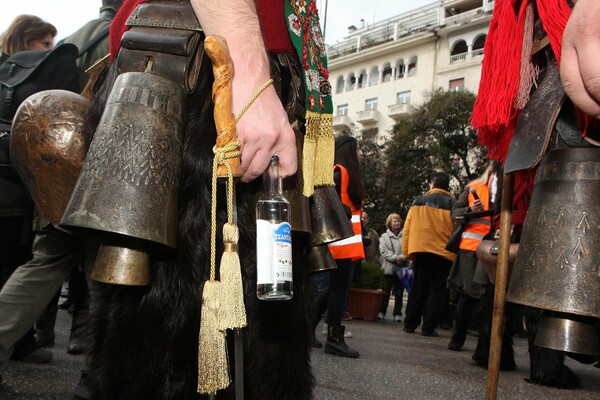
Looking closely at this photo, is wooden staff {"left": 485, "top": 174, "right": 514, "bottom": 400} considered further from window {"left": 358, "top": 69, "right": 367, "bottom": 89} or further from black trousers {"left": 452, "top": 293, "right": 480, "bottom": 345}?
window {"left": 358, "top": 69, "right": 367, "bottom": 89}

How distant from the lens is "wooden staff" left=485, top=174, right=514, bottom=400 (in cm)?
168

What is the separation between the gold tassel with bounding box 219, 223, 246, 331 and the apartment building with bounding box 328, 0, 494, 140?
→ 107ft

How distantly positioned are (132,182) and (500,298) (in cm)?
126

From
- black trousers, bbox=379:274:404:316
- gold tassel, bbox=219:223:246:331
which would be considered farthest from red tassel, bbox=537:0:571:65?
black trousers, bbox=379:274:404:316

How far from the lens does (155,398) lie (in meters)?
1.11

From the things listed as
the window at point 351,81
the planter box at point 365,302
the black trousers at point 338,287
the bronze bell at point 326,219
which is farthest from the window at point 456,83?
the bronze bell at point 326,219

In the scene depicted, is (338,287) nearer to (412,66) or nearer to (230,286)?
(230,286)

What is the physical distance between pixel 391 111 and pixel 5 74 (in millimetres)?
36006

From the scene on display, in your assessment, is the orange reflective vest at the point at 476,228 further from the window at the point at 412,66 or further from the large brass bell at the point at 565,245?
the window at the point at 412,66

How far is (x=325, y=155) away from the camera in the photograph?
5.35 ft

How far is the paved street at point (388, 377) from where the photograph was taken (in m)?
2.88

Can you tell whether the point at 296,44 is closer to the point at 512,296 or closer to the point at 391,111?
the point at 512,296

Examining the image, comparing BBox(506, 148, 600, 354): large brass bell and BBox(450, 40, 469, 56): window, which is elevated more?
BBox(450, 40, 469, 56): window

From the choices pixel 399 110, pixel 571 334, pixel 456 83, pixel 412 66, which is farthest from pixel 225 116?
pixel 412 66
